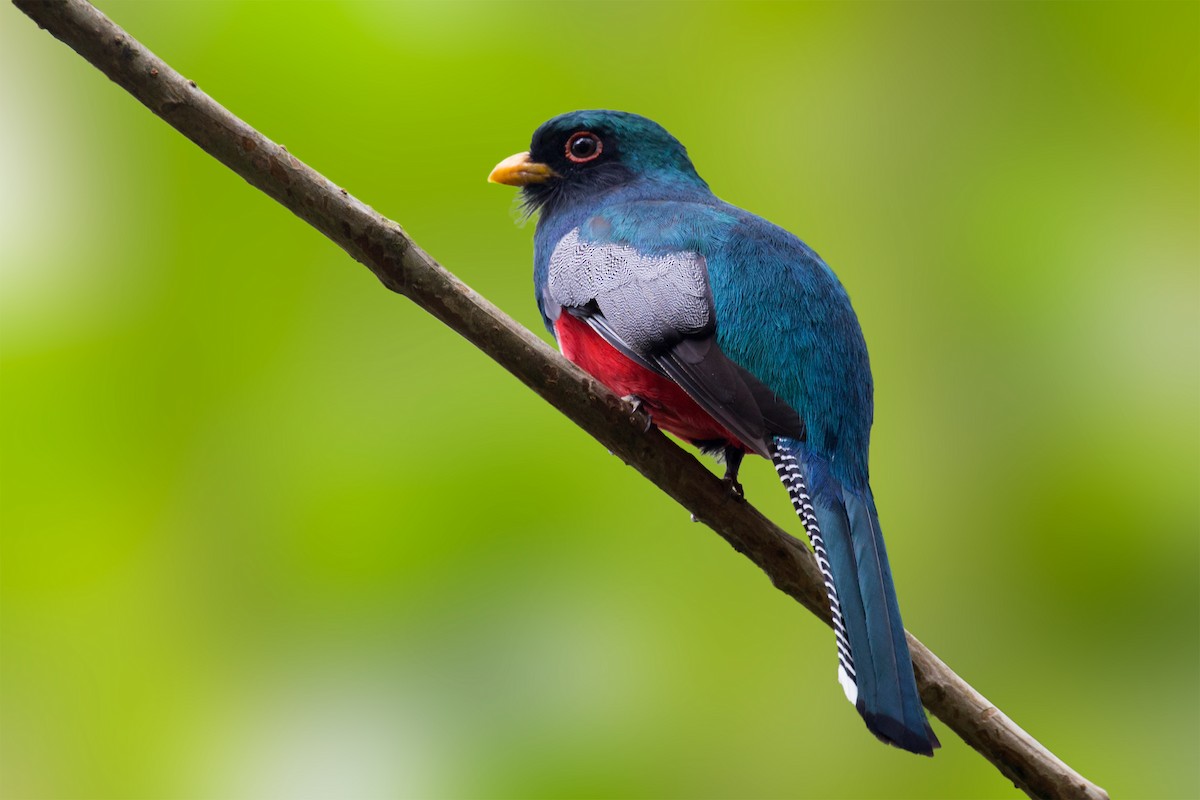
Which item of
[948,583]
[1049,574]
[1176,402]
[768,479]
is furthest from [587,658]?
[1176,402]

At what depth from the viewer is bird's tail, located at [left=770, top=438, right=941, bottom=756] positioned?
8.21ft

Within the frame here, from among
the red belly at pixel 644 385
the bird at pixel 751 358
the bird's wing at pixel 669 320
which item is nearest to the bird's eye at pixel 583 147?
the bird at pixel 751 358

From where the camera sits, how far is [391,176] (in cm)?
465

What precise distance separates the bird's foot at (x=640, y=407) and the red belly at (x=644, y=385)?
0.01m

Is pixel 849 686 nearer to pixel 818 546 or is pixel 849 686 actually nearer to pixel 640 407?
pixel 818 546

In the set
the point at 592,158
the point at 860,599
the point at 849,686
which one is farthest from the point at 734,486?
the point at 592,158

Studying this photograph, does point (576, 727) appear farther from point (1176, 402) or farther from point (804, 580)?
point (1176, 402)

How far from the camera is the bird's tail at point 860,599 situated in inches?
98.5

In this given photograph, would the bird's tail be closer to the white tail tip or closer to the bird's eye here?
the white tail tip

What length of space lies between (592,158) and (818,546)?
165 centimetres

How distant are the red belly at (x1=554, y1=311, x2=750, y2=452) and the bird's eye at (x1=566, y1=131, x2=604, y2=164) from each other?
2.44 ft

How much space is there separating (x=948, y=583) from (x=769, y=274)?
178 centimetres

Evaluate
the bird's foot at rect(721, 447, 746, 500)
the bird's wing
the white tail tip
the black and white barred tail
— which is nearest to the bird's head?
the bird's wing

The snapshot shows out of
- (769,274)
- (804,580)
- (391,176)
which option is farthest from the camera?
(391,176)
